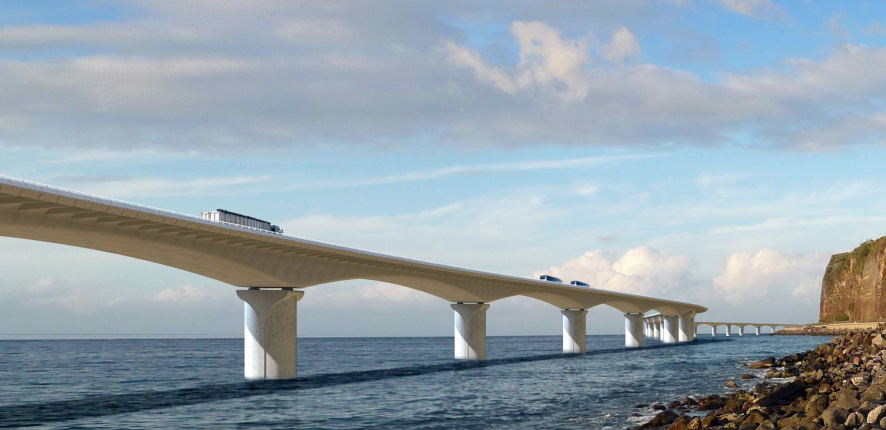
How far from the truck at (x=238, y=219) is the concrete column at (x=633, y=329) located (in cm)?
8915

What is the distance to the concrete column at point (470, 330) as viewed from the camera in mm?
76000

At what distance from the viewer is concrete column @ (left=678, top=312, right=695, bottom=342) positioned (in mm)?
154750

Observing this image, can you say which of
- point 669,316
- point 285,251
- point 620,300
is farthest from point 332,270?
point 669,316

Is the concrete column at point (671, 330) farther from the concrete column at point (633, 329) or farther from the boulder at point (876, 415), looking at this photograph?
the boulder at point (876, 415)

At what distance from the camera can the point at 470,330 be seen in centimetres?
7694

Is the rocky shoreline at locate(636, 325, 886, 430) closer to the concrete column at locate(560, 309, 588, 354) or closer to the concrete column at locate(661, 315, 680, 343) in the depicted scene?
the concrete column at locate(560, 309, 588, 354)

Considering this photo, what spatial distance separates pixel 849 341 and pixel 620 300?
47806mm

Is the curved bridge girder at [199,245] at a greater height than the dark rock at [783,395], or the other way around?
the curved bridge girder at [199,245]

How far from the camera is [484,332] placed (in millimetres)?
77875

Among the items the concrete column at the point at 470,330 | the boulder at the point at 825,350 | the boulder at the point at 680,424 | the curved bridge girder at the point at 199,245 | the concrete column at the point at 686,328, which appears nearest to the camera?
the boulder at the point at 680,424

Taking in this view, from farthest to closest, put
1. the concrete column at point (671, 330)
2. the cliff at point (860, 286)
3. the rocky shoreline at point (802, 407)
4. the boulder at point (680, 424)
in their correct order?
the cliff at point (860, 286)
the concrete column at point (671, 330)
the boulder at point (680, 424)
the rocky shoreline at point (802, 407)

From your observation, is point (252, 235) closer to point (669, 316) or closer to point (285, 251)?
point (285, 251)

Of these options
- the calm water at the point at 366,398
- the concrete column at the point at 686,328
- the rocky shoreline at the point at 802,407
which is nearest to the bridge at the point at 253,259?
the calm water at the point at 366,398

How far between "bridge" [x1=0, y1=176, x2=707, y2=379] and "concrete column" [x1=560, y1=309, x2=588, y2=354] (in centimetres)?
2059
